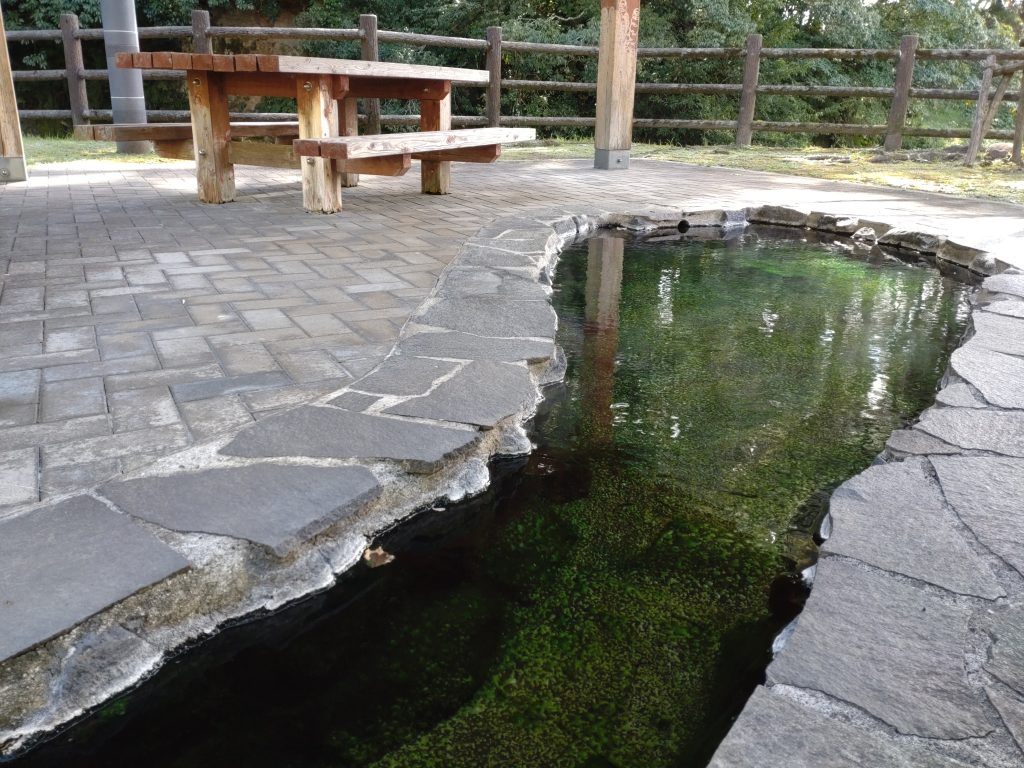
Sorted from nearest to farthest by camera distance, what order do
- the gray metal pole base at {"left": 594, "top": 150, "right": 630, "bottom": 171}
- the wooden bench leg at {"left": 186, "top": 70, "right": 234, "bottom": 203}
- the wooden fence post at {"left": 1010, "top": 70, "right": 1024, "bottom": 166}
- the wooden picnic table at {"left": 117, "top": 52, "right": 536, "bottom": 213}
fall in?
the wooden picnic table at {"left": 117, "top": 52, "right": 536, "bottom": 213} < the wooden bench leg at {"left": 186, "top": 70, "right": 234, "bottom": 203} < the gray metal pole base at {"left": 594, "top": 150, "right": 630, "bottom": 171} < the wooden fence post at {"left": 1010, "top": 70, "right": 1024, "bottom": 166}

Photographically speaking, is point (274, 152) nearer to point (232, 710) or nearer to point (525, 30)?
point (232, 710)

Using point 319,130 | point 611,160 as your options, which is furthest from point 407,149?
point 611,160

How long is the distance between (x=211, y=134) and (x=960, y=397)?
4479 mm

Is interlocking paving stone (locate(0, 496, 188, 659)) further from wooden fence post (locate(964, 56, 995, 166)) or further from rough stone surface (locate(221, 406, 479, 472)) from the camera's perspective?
wooden fence post (locate(964, 56, 995, 166))

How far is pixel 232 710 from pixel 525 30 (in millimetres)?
13701

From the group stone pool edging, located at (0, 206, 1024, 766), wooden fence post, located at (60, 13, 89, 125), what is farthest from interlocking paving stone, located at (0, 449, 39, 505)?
wooden fence post, located at (60, 13, 89, 125)

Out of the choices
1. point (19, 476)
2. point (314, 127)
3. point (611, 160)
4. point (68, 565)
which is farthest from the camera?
point (611, 160)

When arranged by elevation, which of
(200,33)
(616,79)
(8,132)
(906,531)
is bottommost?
(906,531)

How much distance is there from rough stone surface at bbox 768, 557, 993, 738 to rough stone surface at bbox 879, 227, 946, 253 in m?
4.00

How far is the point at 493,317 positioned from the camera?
2996 millimetres

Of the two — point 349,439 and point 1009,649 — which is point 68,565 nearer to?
point 349,439

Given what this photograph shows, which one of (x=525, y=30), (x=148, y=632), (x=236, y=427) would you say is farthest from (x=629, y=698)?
(x=525, y=30)

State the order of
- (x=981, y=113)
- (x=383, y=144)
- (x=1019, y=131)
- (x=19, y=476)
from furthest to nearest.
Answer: (x=981, y=113), (x=1019, y=131), (x=383, y=144), (x=19, y=476)

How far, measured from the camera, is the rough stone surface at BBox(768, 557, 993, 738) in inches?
46.9
